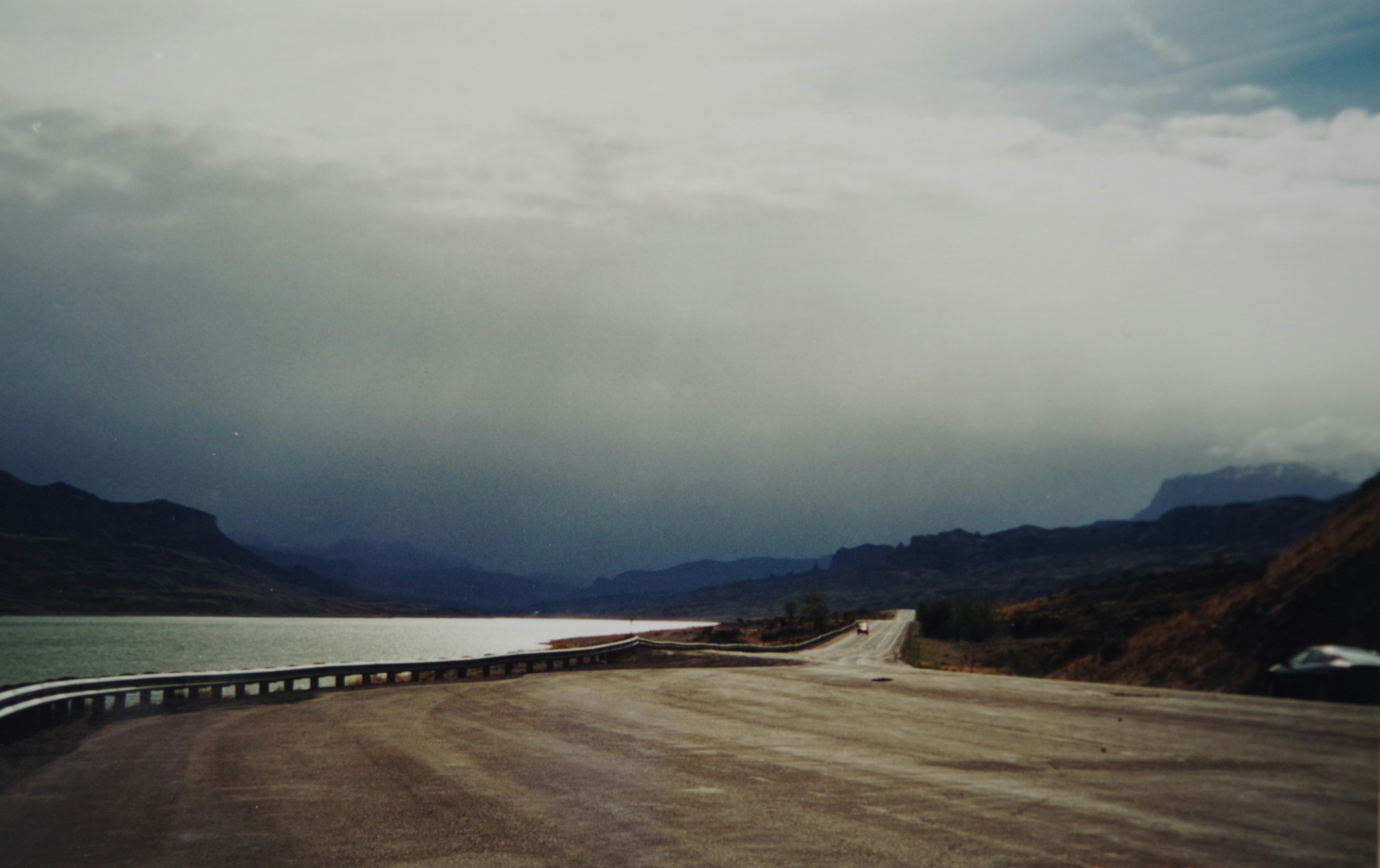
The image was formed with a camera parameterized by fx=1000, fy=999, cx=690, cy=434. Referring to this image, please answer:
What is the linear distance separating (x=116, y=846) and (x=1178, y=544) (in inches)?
472

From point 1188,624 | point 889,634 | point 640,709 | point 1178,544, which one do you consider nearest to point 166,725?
point 640,709

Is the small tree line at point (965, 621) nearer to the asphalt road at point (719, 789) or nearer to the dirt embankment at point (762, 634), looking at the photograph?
the dirt embankment at point (762, 634)

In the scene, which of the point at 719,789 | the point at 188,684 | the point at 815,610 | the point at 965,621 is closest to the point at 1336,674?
the point at 719,789

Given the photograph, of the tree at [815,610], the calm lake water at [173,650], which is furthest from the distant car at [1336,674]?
the tree at [815,610]

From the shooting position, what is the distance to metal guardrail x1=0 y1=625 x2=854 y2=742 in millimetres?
20016

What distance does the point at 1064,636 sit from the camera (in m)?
72.0

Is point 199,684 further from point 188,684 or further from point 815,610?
point 815,610

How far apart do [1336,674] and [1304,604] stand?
161cm

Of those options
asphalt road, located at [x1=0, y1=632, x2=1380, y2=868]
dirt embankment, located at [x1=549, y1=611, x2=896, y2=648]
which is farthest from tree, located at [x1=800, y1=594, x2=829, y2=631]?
asphalt road, located at [x1=0, y1=632, x2=1380, y2=868]

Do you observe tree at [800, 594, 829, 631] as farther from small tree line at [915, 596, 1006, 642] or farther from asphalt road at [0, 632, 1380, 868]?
asphalt road at [0, 632, 1380, 868]

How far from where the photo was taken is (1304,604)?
1073 cm

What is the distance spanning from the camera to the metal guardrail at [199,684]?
65.7 feet

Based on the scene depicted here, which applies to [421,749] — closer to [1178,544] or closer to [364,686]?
[1178,544]

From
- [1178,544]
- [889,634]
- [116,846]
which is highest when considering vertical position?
[1178,544]
